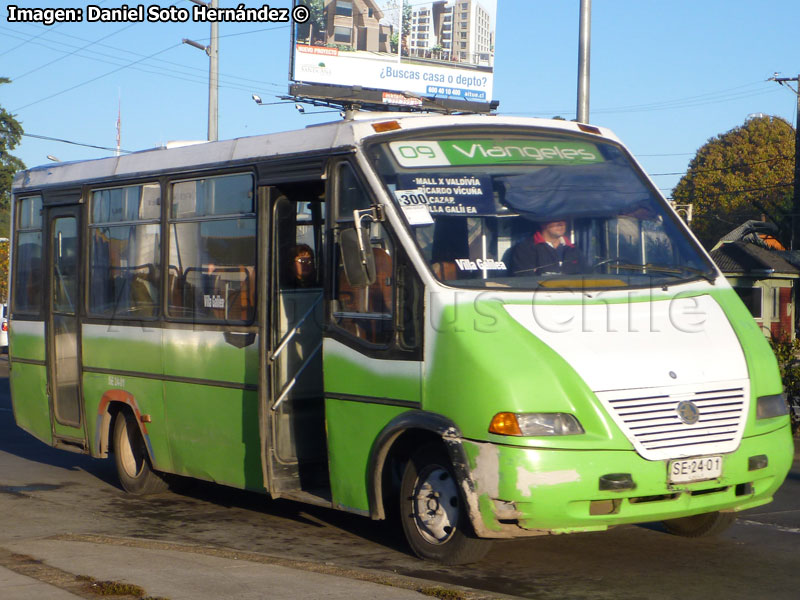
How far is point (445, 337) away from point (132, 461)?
4.85 meters

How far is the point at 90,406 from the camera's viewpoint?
10805 millimetres

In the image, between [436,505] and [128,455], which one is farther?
[128,455]

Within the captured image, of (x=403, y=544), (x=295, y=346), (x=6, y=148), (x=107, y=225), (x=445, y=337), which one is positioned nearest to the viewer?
(x=445, y=337)

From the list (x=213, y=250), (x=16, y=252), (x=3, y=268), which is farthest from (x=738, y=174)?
(x=213, y=250)

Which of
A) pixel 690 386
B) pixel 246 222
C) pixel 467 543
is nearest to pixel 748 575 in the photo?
pixel 690 386

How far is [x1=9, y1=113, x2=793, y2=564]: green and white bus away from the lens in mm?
6555

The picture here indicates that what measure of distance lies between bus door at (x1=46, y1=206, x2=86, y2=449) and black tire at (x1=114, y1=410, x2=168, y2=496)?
568mm

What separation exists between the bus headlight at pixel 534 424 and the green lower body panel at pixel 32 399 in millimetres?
6462

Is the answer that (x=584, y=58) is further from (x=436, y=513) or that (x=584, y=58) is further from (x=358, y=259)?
(x=436, y=513)

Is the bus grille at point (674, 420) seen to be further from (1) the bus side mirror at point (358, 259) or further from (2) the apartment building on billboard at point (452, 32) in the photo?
(2) the apartment building on billboard at point (452, 32)

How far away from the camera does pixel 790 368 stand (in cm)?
1341

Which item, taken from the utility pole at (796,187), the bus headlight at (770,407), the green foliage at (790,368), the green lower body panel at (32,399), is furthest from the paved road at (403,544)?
the utility pole at (796,187)

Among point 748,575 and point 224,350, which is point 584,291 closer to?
point 748,575

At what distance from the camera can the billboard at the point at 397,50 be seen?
153 feet
